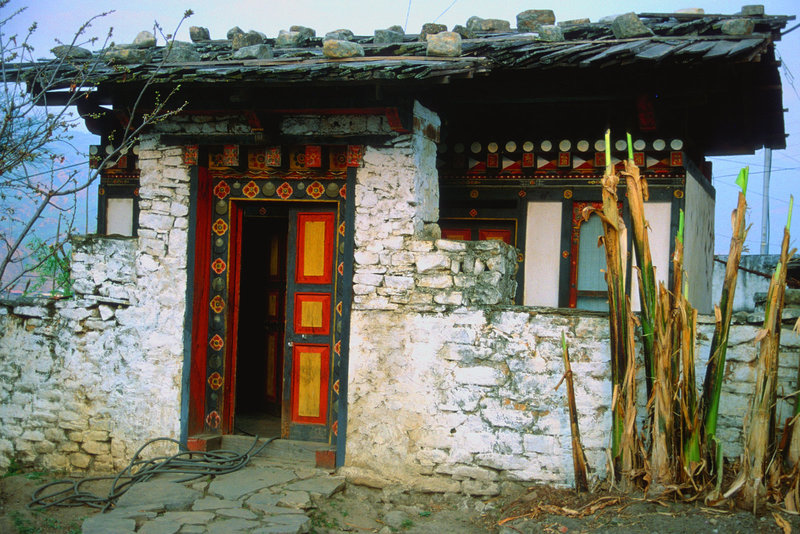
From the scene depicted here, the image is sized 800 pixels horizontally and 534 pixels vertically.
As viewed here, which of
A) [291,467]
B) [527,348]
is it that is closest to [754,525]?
[527,348]

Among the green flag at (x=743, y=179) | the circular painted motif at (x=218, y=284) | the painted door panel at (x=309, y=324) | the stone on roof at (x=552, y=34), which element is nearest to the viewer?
the green flag at (x=743, y=179)

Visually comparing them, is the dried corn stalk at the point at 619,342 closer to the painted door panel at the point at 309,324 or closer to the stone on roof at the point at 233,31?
the painted door panel at the point at 309,324

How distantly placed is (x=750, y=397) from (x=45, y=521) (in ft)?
16.3

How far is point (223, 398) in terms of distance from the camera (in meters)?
6.22

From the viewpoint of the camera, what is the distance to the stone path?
180 inches

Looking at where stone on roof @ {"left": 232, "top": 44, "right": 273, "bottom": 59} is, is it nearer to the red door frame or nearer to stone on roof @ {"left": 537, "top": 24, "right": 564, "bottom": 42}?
the red door frame

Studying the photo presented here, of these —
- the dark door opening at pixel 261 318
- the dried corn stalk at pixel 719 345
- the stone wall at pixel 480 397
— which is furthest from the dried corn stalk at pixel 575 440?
the dark door opening at pixel 261 318

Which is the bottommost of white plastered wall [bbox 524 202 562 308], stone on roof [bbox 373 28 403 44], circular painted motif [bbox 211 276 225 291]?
circular painted motif [bbox 211 276 225 291]

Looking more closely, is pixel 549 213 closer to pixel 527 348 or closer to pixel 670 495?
pixel 527 348

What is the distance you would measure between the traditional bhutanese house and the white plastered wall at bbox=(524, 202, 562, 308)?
0.02 metres

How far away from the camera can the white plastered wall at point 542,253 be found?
23.2 ft

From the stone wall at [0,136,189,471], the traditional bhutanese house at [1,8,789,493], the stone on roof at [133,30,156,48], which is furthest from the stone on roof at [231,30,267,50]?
the stone wall at [0,136,189,471]

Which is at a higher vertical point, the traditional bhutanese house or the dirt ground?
the traditional bhutanese house

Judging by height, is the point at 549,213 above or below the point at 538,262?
above
